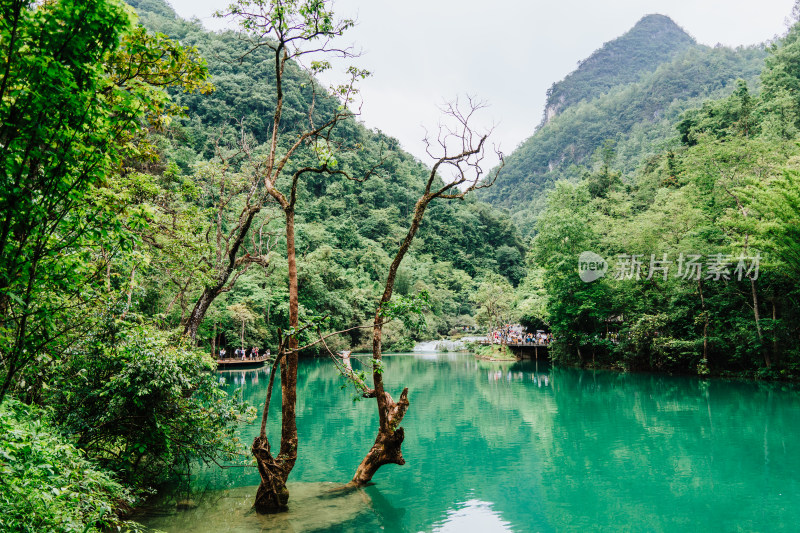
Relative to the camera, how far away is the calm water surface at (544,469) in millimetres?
7164

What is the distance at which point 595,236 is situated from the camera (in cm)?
2969

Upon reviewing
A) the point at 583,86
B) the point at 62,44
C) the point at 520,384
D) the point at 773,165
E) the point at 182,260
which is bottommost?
the point at 520,384

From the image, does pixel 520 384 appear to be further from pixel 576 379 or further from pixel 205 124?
pixel 205 124

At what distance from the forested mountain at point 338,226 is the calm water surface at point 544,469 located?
14.0m

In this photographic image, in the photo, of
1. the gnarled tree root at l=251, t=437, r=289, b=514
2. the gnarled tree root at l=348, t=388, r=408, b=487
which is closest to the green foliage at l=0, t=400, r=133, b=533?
the gnarled tree root at l=251, t=437, r=289, b=514

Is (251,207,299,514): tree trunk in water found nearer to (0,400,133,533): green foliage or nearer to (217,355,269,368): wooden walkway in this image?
(0,400,133,533): green foliage

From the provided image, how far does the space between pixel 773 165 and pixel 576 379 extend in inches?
510

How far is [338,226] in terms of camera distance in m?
50.5

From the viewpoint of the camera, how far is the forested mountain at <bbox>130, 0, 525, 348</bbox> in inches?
1388

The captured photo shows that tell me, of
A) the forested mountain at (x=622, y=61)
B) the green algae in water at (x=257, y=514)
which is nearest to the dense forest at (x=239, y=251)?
the green algae in water at (x=257, y=514)

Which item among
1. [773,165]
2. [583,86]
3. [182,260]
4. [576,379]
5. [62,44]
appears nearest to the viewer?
[62,44]

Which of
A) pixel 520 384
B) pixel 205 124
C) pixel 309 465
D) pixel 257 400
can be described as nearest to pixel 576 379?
pixel 520 384

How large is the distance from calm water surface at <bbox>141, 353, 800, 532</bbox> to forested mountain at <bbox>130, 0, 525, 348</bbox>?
14011 millimetres

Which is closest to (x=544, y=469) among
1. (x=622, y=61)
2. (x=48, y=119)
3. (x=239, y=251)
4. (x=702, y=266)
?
(x=48, y=119)
